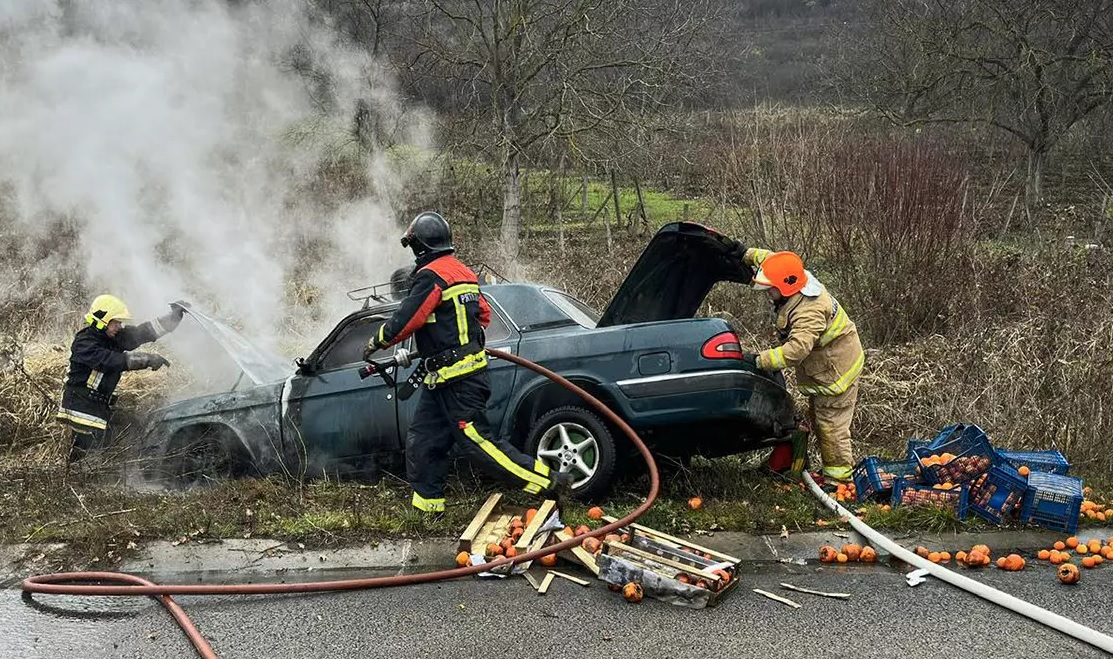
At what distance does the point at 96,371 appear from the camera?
6520mm

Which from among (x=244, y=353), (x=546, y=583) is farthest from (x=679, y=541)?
(x=244, y=353)

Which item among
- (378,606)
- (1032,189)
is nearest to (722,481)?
(378,606)

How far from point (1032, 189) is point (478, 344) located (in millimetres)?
19553

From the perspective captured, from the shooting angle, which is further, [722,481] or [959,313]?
[959,313]

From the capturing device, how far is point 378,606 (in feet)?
13.3

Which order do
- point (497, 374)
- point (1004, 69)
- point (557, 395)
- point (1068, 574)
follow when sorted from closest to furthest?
point (1068, 574) < point (557, 395) < point (497, 374) < point (1004, 69)

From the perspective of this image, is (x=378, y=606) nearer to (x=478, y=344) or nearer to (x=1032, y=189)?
(x=478, y=344)

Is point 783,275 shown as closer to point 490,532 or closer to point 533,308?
point 533,308

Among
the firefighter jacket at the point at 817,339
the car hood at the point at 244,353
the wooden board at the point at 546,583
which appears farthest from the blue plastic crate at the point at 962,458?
the car hood at the point at 244,353

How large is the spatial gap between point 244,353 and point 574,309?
8.66ft

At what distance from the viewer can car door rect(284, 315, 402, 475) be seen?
566cm

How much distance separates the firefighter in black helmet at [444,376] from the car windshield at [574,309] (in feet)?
2.57

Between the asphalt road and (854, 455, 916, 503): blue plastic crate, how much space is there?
37.3 inches

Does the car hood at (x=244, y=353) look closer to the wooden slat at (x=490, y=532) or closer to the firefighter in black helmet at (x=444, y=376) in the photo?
the firefighter in black helmet at (x=444, y=376)
